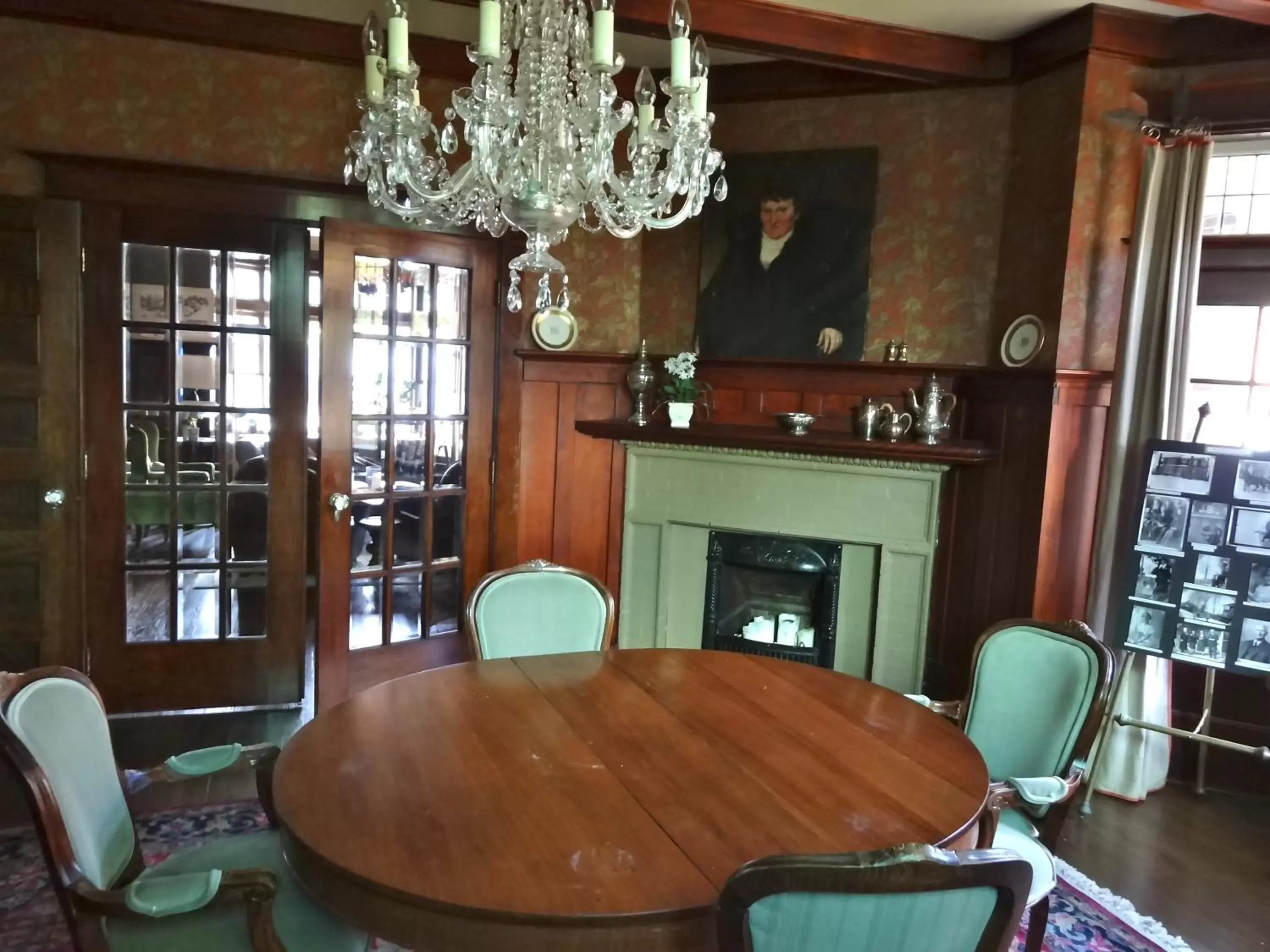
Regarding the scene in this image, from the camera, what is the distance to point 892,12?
3.08 m

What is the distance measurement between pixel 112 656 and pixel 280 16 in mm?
2592

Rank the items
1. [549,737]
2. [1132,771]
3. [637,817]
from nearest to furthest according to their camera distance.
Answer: [637,817] → [549,737] → [1132,771]

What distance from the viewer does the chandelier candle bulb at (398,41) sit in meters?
1.79

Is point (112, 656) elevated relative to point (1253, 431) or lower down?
lower down

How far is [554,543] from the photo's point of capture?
13.1 ft

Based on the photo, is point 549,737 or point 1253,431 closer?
point 549,737

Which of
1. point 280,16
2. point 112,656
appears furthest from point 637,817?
point 280,16

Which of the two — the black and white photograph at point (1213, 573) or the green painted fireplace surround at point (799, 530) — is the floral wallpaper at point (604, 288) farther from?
the black and white photograph at point (1213, 573)

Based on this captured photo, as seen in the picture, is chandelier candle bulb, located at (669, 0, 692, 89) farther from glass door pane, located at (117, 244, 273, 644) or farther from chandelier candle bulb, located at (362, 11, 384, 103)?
glass door pane, located at (117, 244, 273, 644)

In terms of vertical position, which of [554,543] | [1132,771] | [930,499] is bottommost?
[1132,771]

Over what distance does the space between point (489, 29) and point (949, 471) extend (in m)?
2.55

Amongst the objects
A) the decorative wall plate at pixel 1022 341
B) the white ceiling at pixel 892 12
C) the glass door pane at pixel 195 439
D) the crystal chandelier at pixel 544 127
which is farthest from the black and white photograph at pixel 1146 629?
the glass door pane at pixel 195 439

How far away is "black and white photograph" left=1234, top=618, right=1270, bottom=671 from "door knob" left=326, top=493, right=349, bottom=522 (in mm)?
3197

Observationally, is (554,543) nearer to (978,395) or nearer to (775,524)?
(775,524)
